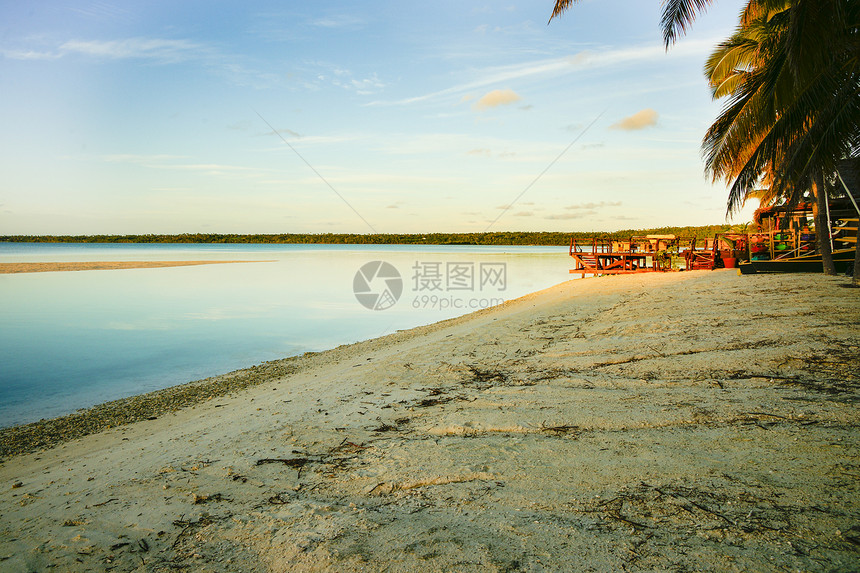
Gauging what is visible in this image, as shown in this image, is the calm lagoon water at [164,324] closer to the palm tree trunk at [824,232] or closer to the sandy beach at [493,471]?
the sandy beach at [493,471]

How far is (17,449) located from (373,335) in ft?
32.4

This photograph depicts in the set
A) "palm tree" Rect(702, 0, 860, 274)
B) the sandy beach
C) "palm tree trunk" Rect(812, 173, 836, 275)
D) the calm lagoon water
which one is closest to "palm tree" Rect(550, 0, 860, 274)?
"palm tree" Rect(702, 0, 860, 274)

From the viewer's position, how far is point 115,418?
7.36 metres

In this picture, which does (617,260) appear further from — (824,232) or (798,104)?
(798,104)

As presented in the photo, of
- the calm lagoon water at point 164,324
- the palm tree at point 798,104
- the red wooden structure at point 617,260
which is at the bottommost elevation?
the calm lagoon water at point 164,324

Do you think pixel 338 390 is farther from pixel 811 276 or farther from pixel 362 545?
pixel 811 276

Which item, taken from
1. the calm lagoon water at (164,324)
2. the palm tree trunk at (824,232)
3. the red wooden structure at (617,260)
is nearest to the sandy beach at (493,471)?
the calm lagoon water at (164,324)

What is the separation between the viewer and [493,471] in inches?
136

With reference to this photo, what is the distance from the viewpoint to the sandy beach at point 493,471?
8.38ft

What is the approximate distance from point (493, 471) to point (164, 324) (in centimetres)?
1750

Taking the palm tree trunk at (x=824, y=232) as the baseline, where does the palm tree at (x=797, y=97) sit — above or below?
above

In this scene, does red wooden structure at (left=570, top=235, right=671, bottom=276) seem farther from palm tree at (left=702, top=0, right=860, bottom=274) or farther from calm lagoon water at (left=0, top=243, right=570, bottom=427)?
palm tree at (left=702, top=0, right=860, bottom=274)

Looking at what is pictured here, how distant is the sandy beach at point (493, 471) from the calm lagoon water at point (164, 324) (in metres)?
3.49

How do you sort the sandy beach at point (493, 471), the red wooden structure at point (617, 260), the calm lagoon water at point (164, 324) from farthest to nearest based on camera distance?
the red wooden structure at point (617, 260) < the calm lagoon water at point (164, 324) < the sandy beach at point (493, 471)
